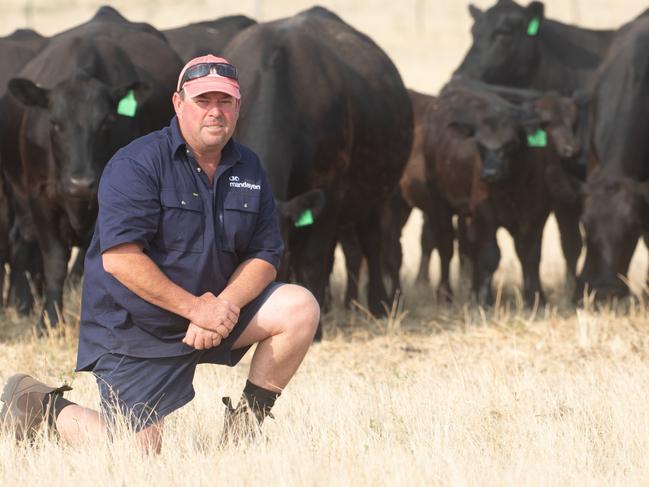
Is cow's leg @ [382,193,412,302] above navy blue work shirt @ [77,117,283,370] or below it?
below

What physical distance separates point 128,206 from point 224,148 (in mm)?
498

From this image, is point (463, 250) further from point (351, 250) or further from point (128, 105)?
point (128, 105)

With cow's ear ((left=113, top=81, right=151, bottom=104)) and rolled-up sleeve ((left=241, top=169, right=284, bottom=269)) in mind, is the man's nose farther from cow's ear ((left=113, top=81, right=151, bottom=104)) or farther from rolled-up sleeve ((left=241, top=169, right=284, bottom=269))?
cow's ear ((left=113, top=81, right=151, bottom=104))

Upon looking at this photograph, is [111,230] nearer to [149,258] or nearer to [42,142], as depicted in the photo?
[149,258]

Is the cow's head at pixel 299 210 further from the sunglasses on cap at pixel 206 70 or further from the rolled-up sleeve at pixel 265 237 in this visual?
the sunglasses on cap at pixel 206 70

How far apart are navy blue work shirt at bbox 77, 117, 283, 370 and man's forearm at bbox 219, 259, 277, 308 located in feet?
0.16

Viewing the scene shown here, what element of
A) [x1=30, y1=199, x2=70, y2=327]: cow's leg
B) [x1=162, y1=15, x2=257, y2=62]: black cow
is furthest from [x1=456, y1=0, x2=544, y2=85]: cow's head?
[x1=30, y1=199, x2=70, y2=327]: cow's leg

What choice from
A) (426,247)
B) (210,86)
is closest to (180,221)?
(210,86)

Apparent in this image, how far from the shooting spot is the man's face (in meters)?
5.20

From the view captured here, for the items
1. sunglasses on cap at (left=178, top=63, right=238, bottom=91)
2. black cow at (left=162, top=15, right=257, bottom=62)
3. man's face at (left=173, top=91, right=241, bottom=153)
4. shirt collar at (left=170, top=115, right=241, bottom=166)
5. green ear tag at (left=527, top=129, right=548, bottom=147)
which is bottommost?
green ear tag at (left=527, top=129, right=548, bottom=147)

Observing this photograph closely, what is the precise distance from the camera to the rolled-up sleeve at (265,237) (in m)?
5.40

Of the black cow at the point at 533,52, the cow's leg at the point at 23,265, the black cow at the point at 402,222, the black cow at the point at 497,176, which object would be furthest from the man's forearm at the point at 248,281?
the black cow at the point at 533,52

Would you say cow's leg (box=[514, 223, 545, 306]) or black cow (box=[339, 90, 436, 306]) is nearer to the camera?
cow's leg (box=[514, 223, 545, 306])

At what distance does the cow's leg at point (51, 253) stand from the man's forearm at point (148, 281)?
4.58 metres
